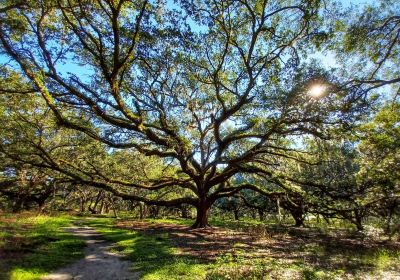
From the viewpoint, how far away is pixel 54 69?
1224 cm

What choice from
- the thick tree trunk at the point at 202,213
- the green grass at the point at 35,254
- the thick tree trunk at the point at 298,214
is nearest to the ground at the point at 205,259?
the green grass at the point at 35,254

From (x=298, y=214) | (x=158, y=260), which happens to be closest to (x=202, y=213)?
(x=298, y=214)

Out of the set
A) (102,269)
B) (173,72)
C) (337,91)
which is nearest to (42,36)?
(173,72)

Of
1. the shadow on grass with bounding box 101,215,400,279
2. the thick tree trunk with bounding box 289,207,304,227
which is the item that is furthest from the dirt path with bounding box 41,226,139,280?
the thick tree trunk with bounding box 289,207,304,227

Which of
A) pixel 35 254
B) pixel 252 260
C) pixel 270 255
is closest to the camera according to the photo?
pixel 252 260

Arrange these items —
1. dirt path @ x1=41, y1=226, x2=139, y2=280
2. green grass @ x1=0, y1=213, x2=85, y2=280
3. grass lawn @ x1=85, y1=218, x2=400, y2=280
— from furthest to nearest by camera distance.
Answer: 1. grass lawn @ x1=85, y1=218, x2=400, y2=280
2. dirt path @ x1=41, y1=226, x2=139, y2=280
3. green grass @ x1=0, y1=213, x2=85, y2=280

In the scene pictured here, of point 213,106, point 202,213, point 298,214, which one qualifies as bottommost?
point 202,213

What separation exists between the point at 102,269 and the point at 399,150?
17.0 meters

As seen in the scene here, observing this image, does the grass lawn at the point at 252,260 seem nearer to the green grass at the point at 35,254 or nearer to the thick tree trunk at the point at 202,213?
the green grass at the point at 35,254

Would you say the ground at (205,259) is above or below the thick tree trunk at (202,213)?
below

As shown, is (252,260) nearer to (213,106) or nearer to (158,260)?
(158,260)

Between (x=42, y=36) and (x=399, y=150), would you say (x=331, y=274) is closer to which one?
(x=399, y=150)

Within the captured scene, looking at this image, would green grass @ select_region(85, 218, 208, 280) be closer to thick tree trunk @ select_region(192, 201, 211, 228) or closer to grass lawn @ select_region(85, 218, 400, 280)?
grass lawn @ select_region(85, 218, 400, 280)

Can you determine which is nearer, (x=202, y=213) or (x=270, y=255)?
(x=270, y=255)
